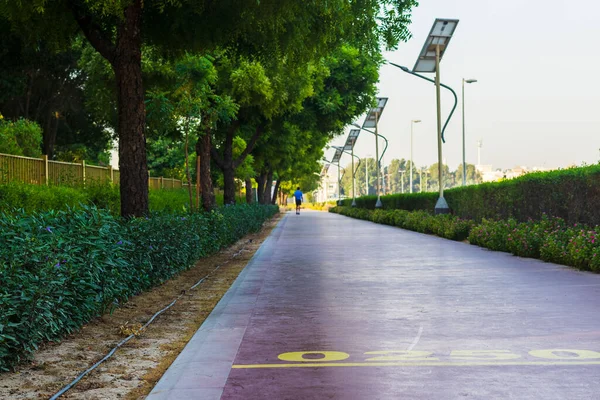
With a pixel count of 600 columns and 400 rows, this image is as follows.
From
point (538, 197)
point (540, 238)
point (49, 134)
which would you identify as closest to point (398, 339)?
point (540, 238)

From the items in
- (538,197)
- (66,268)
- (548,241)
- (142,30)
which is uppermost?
(142,30)

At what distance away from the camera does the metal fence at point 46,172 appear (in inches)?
526

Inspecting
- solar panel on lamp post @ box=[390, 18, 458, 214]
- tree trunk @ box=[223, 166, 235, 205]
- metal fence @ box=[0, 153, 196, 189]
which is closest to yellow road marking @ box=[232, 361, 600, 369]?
metal fence @ box=[0, 153, 196, 189]

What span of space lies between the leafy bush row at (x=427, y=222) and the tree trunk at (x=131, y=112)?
45.4 ft

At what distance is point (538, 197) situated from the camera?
19062 millimetres

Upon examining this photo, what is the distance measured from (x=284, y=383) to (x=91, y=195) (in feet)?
35.0

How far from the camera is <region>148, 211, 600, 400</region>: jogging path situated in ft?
17.6

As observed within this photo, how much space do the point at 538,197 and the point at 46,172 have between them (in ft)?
38.7

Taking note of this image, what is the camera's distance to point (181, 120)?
69.5ft

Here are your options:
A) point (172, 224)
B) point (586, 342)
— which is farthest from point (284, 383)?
point (172, 224)

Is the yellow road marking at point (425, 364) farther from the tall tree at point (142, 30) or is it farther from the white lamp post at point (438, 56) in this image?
the white lamp post at point (438, 56)

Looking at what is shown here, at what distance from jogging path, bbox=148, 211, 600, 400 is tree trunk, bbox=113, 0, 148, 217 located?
2.37 meters

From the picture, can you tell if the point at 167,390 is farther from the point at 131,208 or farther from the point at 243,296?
the point at 131,208

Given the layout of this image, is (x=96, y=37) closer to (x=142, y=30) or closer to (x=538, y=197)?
(x=142, y=30)
